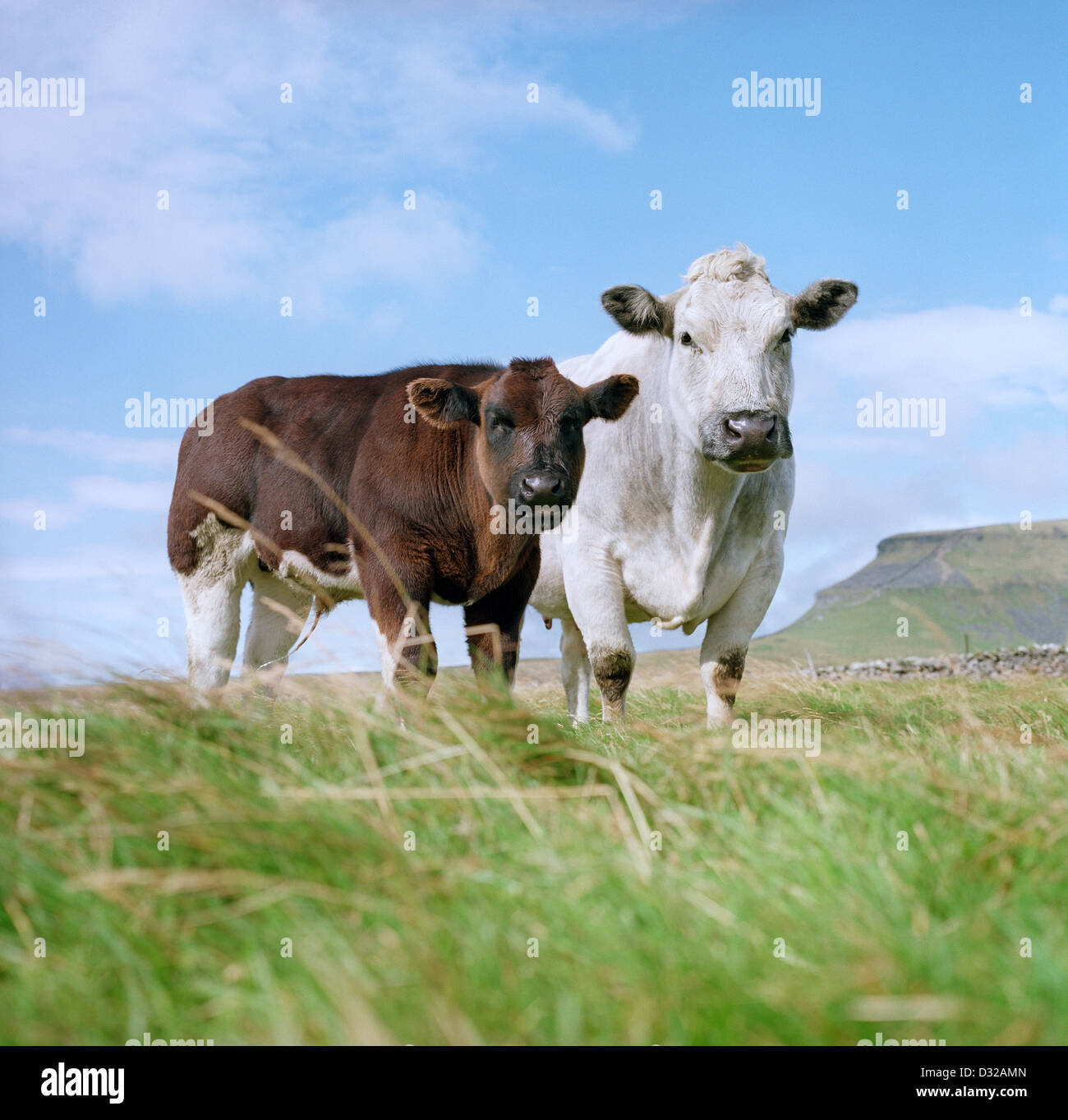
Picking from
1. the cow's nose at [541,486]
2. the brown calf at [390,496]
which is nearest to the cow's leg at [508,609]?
the brown calf at [390,496]

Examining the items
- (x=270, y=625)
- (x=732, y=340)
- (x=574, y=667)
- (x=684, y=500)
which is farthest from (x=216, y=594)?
(x=732, y=340)

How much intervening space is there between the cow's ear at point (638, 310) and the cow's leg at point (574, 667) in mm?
3420

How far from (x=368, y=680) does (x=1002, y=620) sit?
6241mm

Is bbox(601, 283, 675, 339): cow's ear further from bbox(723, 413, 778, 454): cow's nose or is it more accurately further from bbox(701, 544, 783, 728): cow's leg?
bbox(701, 544, 783, 728): cow's leg

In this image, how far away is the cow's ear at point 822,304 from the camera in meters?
7.89

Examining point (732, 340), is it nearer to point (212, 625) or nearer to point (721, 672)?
point (721, 672)

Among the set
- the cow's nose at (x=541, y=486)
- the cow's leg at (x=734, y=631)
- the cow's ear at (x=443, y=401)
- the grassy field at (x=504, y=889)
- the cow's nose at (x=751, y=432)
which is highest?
the cow's ear at (x=443, y=401)

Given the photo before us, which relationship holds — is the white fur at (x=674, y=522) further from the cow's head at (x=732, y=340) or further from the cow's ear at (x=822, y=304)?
the cow's ear at (x=822, y=304)

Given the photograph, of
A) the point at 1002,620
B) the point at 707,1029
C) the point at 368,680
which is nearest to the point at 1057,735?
the point at 1002,620

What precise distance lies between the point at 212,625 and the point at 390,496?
2427 mm

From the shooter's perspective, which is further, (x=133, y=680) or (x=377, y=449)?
(x=377, y=449)

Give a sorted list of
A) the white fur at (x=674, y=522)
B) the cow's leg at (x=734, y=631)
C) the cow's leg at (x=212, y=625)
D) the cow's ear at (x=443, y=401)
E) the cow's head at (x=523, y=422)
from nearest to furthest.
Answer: the cow's head at (x=523, y=422) → the cow's ear at (x=443, y=401) → the white fur at (x=674, y=522) → the cow's leg at (x=734, y=631) → the cow's leg at (x=212, y=625)
